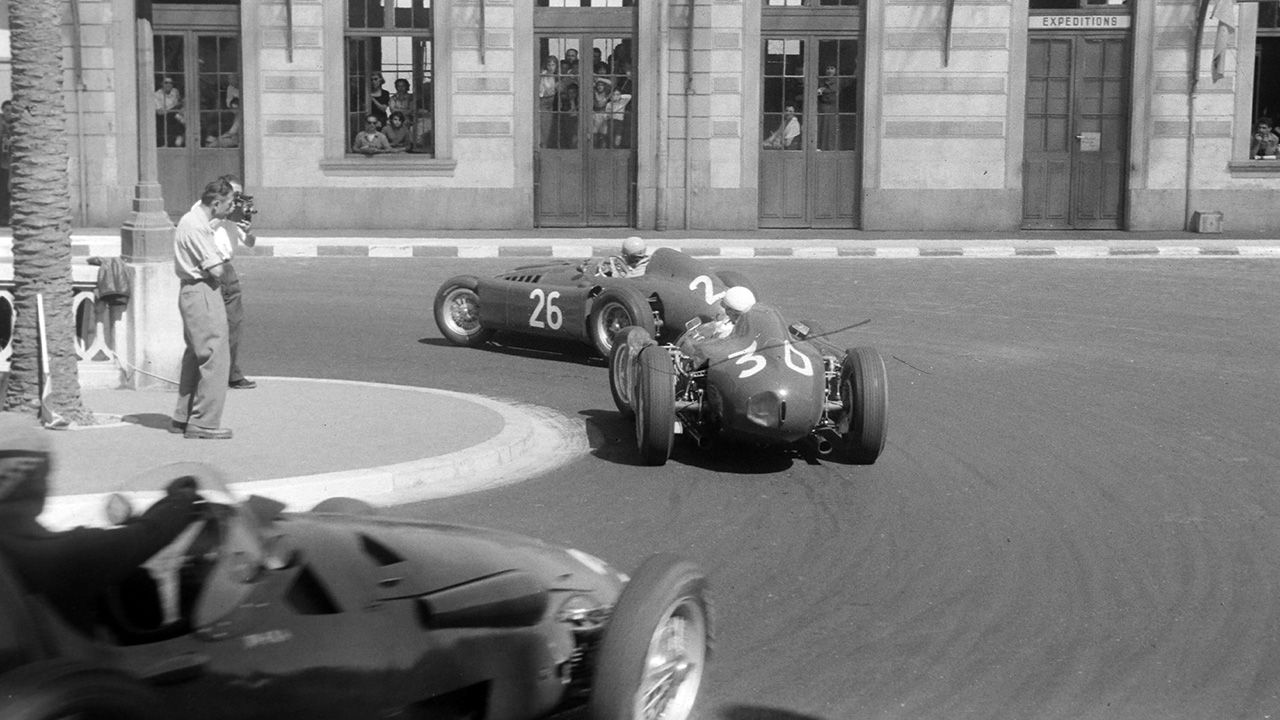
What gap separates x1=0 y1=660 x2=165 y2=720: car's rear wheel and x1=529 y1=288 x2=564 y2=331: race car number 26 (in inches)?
414

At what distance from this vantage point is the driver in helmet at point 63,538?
471 centimetres

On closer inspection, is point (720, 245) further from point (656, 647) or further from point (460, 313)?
point (656, 647)

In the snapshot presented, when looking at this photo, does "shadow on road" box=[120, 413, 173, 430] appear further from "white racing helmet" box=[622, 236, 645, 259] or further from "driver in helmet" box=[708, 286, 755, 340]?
"white racing helmet" box=[622, 236, 645, 259]

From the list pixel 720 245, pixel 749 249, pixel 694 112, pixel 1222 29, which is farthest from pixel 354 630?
pixel 1222 29

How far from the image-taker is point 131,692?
4359mm

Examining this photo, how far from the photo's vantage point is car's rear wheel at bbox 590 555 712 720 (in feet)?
17.9

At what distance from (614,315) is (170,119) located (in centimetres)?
1545

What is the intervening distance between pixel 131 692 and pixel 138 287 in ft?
29.0

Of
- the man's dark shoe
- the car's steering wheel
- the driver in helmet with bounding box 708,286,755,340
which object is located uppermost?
the driver in helmet with bounding box 708,286,755,340

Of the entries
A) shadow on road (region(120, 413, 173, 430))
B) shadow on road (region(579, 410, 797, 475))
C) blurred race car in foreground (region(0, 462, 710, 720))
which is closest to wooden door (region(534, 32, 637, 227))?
shadow on road (region(579, 410, 797, 475))

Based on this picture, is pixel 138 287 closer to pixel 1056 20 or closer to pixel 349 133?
pixel 349 133

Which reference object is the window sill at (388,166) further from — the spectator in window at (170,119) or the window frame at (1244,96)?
the window frame at (1244,96)

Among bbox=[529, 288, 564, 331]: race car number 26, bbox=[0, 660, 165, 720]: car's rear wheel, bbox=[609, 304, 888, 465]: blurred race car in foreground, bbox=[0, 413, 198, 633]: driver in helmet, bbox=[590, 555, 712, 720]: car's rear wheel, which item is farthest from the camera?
bbox=[529, 288, 564, 331]: race car number 26

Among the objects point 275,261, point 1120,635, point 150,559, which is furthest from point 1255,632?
point 275,261
